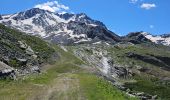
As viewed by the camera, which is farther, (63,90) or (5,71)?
(5,71)

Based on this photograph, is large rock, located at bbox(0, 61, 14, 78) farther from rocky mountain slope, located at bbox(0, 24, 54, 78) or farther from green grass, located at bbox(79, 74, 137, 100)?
green grass, located at bbox(79, 74, 137, 100)

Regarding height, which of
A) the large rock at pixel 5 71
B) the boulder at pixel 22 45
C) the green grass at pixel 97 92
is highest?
the boulder at pixel 22 45

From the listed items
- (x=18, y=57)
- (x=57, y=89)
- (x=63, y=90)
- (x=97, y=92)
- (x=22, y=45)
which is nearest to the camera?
(x=97, y=92)

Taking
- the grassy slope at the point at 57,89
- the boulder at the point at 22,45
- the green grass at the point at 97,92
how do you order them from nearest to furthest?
the grassy slope at the point at 57,89 → the green grass at the point at 97,92 → the boulder at the point at 22,45

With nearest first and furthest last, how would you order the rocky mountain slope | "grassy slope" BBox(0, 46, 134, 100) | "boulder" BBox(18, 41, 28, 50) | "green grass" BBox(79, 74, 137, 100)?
Answer: "grassy slope" BBox(0, 46, 134, 100) → "green grass" BBox(79, 74, 137, 100) → the rocky mountain slope → "boulder" BBox(18, 41, 28, 50)

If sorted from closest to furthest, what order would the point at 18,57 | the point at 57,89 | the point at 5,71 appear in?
the point at 57,89 → the point at 5,71 → the point at 18,57

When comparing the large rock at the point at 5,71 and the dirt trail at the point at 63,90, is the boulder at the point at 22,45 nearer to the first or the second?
the large rock at the point at 5,71

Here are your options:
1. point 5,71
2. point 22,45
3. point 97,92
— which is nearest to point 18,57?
point 22,45

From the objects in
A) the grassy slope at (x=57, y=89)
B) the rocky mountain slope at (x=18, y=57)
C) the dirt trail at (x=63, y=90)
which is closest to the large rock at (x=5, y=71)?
the rocky mountain slope at (x=18, y=57)

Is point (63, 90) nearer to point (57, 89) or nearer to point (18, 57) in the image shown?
point (57, 89)

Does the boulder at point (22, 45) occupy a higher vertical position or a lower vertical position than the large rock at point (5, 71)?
higher

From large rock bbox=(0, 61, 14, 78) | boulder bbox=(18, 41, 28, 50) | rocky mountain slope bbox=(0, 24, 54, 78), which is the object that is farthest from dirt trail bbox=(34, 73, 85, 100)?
boulder bbox=(18, 41, 28, 50)

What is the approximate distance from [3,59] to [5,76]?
61.3ft

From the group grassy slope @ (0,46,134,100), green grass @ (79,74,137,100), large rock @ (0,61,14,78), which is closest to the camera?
grassy slope @ (0,46,134,100)
